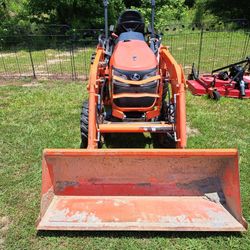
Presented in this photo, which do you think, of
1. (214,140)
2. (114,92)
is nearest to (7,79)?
(114,92)

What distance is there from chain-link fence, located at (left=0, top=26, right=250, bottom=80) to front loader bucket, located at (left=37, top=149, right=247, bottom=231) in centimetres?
539

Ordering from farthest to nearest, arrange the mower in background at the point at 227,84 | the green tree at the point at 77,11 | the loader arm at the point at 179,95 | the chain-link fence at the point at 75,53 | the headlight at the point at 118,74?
the green tree at the point at 77,11, the chain-link fence at the point at 75,53, the mower in background at the point at 227,84, the headlight at the point at 118,74, the loader arm at the point at 179,95

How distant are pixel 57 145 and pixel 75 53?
7722 mm

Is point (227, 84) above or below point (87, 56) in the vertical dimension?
above

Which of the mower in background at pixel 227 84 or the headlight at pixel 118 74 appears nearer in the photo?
the headlight at pixel 118 74

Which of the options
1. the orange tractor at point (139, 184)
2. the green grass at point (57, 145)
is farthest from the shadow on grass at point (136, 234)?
the orange tractor at point (139, 184)

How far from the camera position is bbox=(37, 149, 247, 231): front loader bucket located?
3.21 meters

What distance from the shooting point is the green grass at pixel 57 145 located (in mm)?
3270

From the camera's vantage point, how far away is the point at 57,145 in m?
5.06

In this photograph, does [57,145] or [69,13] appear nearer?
[57,145]

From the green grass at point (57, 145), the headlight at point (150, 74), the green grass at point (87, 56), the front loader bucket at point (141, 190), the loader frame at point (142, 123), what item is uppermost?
the headlight at point (150, 74)

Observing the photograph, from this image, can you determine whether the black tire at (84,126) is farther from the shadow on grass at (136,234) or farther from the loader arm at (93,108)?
the shadow on grass at (136,234)

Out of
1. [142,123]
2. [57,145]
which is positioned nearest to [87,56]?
[57,145]

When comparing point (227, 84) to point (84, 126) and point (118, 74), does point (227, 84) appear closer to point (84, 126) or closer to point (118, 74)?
point (118, 74)
